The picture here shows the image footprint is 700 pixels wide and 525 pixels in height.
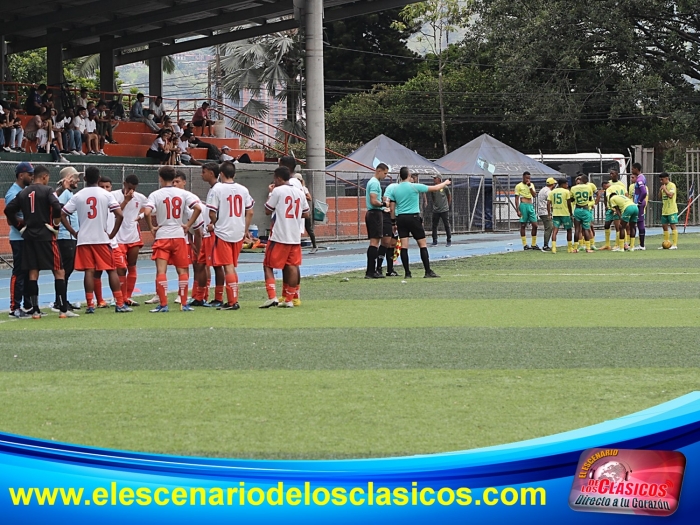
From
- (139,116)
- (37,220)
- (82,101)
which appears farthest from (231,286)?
(139,116)

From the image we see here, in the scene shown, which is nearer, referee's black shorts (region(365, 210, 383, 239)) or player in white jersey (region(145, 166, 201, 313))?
player in white jersey (region(145, 166, 201, 313))

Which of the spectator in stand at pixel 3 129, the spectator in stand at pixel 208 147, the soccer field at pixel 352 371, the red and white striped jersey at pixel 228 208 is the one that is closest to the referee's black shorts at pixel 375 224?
the soccer field at pixel 352 371

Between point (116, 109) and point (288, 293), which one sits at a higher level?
point (116, 109)

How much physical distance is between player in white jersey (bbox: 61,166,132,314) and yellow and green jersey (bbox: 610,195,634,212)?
15.4m

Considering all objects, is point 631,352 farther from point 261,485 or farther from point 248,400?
point 261,485

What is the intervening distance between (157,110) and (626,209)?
58.9ft

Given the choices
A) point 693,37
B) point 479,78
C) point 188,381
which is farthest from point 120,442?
point 479,78

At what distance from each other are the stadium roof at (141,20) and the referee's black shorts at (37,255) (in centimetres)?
2014

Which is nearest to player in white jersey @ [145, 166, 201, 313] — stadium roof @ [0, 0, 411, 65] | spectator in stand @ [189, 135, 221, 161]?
stadium roof @ [0, 0, 411, 65]

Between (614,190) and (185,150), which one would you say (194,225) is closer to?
(614,190)

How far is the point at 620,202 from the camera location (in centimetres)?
2617

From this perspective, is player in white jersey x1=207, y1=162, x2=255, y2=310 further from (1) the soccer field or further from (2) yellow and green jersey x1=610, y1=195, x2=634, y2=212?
(2) yellow and green jersey x1=610, y1=195, x2=634, y2=212

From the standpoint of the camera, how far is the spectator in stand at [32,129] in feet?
97.3

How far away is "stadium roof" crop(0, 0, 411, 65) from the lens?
35656mm
